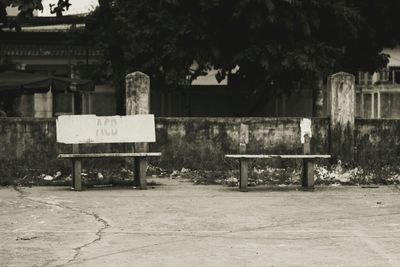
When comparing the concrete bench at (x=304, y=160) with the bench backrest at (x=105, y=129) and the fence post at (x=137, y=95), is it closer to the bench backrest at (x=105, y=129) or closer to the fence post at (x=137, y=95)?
the bench backrest at (x=105, y=129)

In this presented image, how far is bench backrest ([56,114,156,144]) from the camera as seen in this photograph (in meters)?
14.7

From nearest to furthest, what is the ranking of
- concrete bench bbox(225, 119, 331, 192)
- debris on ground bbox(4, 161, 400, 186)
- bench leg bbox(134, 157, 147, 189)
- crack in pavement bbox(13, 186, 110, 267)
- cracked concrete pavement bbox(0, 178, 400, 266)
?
1. cracked concrete pavement bbox(0, 178, 400, 266)
2. crack in pavement bbox(13, 186, 110, 267)
3. concrete bench bbox(225, 119, 331, 192)
4. bench leg bbox(134, 157, 147, 189)
5. debris on ground bbox(4, 161, 400, 186)

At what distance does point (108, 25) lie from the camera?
24.0 metres

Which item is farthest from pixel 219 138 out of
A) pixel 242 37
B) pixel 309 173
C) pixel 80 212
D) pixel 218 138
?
pixel 80 212

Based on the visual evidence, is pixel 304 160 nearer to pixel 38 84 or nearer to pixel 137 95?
pixel 137 95

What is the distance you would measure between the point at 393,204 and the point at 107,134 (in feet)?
17.2

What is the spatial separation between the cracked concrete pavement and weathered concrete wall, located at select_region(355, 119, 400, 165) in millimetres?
3162

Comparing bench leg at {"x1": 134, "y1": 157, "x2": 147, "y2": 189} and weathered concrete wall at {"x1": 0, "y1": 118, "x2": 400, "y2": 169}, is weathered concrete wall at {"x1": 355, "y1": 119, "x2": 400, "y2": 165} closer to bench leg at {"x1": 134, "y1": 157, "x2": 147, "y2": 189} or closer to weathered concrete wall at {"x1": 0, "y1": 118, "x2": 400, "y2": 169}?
weathered concrete wall at {"x1": 0, "y1": 118, "x2": 400, "y2": 169}

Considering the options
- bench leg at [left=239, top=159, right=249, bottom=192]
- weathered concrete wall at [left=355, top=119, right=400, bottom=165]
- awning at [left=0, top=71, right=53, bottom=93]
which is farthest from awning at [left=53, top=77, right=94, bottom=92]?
bench leg at [left=239, top=159, right=249, bottom=192]

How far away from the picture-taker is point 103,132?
584 inches

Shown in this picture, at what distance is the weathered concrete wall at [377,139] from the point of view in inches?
711

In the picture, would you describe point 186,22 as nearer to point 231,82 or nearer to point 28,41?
point 231,82

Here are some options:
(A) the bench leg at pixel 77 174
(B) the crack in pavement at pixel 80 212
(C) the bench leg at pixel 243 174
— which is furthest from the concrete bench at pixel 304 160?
(B) the crack in pavement at pixel 80 212

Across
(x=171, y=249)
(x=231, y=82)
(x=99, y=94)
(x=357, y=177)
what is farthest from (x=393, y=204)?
(x=99, y=94)
